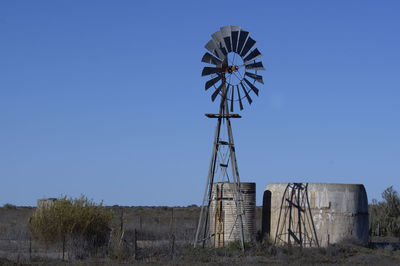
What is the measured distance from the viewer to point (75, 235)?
80.9ft

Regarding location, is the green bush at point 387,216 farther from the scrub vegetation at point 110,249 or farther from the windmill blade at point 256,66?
the windmill blade at point 256,66

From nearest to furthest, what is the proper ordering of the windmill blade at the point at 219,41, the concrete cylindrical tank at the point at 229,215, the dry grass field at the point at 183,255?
the dry grass field at the point at 183,255, the windmill blade at the point at 219,41, the concrete cylindrical tank at the point at 229,215

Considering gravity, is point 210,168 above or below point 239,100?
below

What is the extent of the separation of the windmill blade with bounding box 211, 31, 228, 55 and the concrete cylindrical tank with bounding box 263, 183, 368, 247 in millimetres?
6785

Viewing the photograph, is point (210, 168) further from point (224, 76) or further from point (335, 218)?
point (335, 218)

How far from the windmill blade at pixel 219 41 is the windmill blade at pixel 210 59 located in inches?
17.2

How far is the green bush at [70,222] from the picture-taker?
24969 millimetres

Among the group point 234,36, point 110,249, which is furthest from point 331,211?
point 110,249

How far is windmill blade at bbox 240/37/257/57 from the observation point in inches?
980

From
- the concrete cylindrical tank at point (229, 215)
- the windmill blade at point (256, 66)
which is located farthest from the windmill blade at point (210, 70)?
the concrete cylindrical tank at point (229, 215)

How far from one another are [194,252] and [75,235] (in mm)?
4999

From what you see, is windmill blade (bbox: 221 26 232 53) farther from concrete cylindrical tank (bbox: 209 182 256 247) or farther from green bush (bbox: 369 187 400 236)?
green bush (bbox: 369 187 400 236)

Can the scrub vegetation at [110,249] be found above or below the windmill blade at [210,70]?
below

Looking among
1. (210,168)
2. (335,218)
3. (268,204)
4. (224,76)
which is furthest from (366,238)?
(224,76)
